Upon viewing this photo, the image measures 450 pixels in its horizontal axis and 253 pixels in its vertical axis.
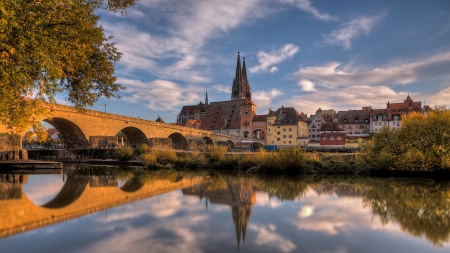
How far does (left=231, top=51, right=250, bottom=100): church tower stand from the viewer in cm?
10896

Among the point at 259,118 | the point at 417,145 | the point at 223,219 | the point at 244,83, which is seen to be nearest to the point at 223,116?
the point at 259,118

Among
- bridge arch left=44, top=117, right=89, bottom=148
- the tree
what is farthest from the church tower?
the tree

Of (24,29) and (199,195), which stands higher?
(24,29)

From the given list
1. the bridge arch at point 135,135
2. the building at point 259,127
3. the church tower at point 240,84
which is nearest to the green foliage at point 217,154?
the bridge arch at point 135,135

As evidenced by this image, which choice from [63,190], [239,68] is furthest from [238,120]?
[63,190]

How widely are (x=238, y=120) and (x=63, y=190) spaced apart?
238 feet

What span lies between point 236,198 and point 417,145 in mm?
11299

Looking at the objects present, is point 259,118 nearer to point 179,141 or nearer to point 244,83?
point 244,83

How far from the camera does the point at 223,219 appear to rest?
7457mm

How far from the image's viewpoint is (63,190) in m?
Answer: 11.6

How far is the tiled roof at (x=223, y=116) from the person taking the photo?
84.6 m

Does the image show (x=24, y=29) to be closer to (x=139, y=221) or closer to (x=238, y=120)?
(x=139, y=221)

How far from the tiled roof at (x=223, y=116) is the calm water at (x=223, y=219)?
71.7 meters

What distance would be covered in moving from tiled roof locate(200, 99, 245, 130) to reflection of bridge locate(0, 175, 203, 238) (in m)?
70.6
